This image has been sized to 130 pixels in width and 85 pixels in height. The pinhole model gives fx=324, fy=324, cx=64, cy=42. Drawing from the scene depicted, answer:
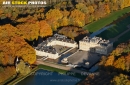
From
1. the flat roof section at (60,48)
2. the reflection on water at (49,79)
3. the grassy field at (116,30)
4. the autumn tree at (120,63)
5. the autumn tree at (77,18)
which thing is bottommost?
the reflection on water at (49,79)

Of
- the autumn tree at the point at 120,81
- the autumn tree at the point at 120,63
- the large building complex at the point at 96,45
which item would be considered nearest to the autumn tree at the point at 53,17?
the large building complex at the point at 96,45

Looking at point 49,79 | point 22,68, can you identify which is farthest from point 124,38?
point 22,68

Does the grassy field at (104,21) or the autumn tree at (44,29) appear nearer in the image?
the autumn tree at (44,29)

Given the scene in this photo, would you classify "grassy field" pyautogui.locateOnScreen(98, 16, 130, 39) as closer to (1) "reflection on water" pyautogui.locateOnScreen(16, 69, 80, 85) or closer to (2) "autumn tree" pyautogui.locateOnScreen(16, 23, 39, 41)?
(2) "autumn tree" pyautogui.locateOnScreen(16, 23, 39, 41)

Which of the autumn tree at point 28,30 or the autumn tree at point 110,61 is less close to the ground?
the autumn tree at point 28,30

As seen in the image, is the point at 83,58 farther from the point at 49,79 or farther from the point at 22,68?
the point at 22,68

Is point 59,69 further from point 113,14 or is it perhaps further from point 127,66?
point 113,14

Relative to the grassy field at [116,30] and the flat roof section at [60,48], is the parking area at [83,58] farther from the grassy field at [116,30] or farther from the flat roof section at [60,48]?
the grassy field at [116,30]

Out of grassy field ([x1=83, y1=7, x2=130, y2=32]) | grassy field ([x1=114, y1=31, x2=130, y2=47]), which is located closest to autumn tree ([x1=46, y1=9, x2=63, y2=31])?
grassy field ([x1=83, y1=7, x2=130, y2=32])
